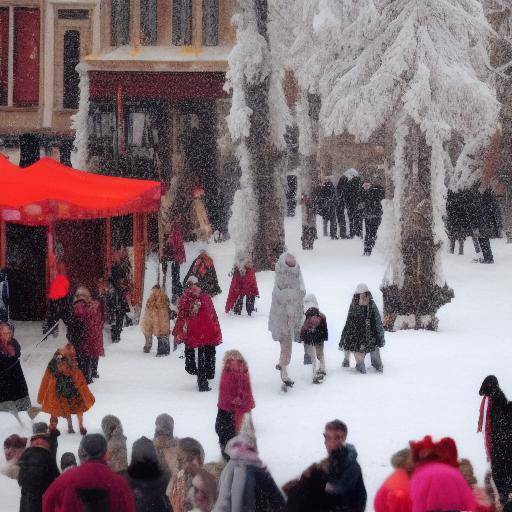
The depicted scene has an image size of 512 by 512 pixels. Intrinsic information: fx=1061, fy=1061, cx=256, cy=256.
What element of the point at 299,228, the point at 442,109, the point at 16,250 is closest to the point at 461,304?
the point at 442,109

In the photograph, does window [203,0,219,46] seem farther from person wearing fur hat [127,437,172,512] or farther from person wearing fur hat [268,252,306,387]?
person wearing fur hat [127,437,172,512]

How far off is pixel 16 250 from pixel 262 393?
24.7 ft

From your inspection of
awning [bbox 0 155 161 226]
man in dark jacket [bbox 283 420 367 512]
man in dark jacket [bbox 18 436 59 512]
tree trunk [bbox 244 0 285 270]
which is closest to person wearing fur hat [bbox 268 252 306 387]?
awning [bbox 0 155 161 226]

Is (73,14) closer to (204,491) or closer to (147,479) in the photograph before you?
(204,491)

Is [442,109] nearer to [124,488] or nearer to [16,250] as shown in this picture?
[16,250]

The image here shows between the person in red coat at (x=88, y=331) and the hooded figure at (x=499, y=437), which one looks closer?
the hooded figure at (x=499, y=437)

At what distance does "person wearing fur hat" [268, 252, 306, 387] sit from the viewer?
14844mm

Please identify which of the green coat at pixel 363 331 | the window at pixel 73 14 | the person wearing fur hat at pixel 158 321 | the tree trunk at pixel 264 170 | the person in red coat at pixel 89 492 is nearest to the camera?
the person in red coat at pixel 89 492

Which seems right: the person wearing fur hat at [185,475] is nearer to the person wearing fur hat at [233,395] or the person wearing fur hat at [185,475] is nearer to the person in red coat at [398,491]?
the person in red coat at [398,491]

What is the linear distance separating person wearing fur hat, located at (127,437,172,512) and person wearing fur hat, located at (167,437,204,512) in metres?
1.13

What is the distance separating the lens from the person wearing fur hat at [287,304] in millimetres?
14844

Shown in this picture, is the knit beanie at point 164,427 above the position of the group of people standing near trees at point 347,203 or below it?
below

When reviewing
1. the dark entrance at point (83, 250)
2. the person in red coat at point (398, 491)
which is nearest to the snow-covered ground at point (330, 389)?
the dark entrance at point (83, 250)

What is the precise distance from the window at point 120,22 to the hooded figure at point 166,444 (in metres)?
19.8
